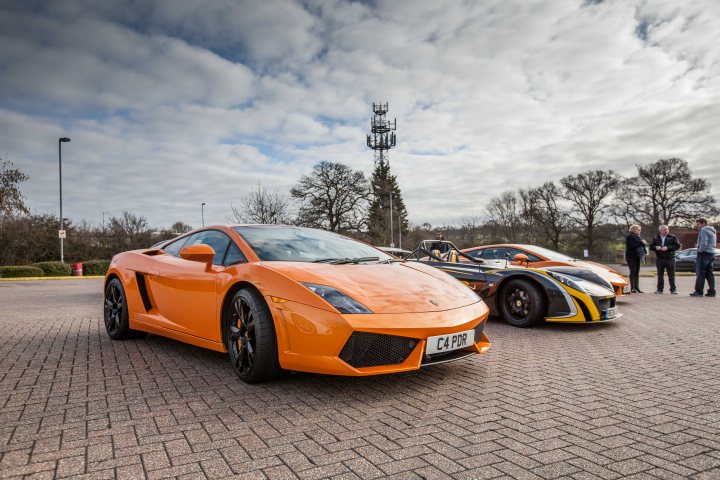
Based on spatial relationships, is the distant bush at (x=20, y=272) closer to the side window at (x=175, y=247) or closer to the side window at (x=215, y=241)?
the side window at (x=175, y=247)

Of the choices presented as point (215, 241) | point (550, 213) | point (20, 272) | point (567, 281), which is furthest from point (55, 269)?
point (550, 213)

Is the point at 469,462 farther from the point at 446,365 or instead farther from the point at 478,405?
the point at 446,365

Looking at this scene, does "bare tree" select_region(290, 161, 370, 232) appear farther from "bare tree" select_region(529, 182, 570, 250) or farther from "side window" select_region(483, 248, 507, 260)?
"side window" select_region(483, 248, 507, 260)

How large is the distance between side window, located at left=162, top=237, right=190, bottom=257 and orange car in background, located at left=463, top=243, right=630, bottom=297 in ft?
17.4

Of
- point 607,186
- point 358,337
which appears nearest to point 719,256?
point 607,186

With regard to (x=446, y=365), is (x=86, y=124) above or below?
above

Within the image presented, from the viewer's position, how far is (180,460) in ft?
7.02

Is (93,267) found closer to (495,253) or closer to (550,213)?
(495,253)

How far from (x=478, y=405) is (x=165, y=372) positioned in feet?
7.94

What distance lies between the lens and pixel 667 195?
1697 inches

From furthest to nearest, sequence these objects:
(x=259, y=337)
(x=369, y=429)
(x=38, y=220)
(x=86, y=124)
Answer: (x=38, y=220) → (x=86, y=124) → (x=259, y=337) → (x=369, y=429)

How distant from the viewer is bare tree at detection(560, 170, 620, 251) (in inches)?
1811

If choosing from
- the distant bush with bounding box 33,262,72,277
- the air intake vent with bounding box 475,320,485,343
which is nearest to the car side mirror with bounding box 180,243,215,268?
the air intake vent with bounding box 475,320,485,343

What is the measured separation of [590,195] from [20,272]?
4620 centimetres
